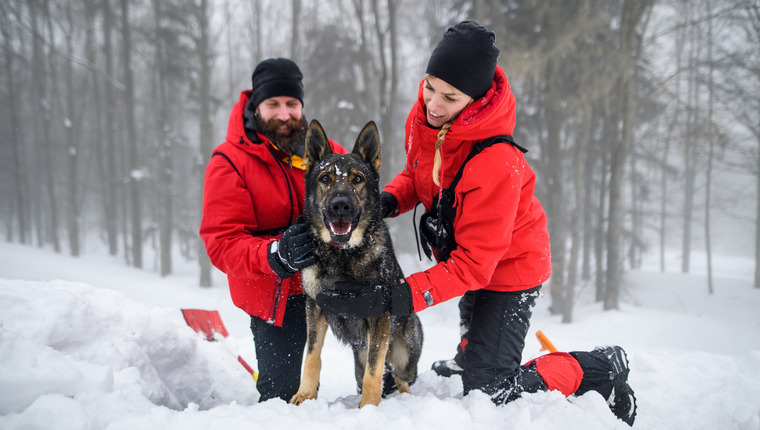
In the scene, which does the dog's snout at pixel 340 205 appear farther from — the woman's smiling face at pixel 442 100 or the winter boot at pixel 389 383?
the winter boot at pixel 389 383

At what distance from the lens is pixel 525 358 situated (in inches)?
157

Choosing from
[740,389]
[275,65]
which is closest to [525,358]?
[740,389]

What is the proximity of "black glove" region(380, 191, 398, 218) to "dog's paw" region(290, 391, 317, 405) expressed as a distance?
1.34 metres

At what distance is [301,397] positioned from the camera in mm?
→ 2281

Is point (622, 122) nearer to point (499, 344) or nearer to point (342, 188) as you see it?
point (499, 344)

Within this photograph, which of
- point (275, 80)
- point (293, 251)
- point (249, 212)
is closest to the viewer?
point (293, 251)

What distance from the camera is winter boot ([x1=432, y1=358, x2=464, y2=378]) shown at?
3151 millimetres

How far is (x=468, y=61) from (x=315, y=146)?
113 centimetres

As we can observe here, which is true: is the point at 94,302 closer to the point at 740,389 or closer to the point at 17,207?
the point at 740,389

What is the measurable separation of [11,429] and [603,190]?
1431 cm

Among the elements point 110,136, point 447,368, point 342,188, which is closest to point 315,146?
point 342,188

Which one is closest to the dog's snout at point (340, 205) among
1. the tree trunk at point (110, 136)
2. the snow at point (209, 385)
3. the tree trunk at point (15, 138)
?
the snow at point (209, 385)

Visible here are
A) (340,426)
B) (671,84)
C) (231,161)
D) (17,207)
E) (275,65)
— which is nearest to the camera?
(340,426)

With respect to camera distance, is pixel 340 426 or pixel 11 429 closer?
pixel 11 429
